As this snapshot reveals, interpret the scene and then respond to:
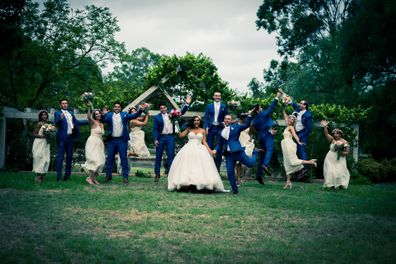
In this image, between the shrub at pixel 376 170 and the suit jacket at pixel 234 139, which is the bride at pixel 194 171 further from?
the shrub at pixel 376 170

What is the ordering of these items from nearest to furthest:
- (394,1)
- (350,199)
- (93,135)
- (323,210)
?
(323,210) < (350,199) < (93,135) < (394,1)

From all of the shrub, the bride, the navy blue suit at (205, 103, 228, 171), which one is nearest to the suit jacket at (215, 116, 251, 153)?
the bride

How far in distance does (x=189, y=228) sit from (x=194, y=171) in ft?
Answer: 15.9

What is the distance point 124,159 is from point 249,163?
380cm

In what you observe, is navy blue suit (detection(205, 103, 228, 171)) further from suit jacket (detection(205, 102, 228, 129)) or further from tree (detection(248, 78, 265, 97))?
tree (detection(248, 78, 265, 97))

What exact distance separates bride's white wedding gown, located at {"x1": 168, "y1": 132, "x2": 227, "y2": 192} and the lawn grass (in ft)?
2.18

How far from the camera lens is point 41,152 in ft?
43.5

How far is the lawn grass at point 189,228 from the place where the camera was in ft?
17.7

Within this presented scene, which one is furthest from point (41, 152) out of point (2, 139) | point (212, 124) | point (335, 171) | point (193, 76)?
point (335, 171)

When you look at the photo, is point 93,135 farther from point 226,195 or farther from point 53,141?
point 53,141

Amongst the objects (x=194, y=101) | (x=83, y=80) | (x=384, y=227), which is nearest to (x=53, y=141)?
(x=194, y=101)

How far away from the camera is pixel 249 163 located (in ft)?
40.7

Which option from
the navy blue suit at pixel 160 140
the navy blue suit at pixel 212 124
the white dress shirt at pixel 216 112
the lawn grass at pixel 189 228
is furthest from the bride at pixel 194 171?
the navy blue suit at pixel 160 140

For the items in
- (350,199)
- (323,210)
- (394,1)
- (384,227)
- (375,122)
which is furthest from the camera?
(375,122)
